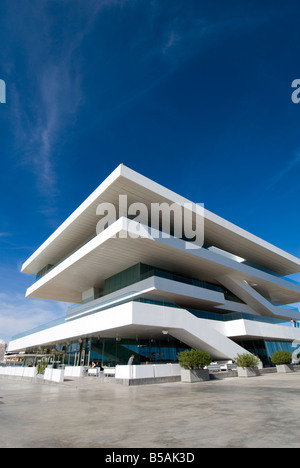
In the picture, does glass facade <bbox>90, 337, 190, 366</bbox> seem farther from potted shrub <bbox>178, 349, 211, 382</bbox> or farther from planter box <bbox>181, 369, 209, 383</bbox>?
potted shrub <bbox>178, 349, 211, 382</bbox>

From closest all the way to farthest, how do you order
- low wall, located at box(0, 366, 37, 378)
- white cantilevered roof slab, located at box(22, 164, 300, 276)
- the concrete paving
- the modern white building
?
the concrete paving, the modern white building, white cantilevered roof slab, located at box(22, 164, 300, 276), low wall, located at box(0, 366, 37, 378)

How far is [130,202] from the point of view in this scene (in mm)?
23453

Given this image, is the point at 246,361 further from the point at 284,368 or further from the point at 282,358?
the point at 284,368

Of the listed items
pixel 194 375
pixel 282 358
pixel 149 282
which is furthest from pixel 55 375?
pixel 282 358

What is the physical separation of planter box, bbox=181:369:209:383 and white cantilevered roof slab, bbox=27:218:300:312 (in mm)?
9114

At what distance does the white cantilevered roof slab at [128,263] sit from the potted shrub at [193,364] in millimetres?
8270

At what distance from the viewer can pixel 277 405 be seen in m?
7.36

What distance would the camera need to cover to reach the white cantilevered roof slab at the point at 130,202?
21.2m

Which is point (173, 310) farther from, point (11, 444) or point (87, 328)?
point (11, 444)

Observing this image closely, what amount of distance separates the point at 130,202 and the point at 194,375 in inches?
549

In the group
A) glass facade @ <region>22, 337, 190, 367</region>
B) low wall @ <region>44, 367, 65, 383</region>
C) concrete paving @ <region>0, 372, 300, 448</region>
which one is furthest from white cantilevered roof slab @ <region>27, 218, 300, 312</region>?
concrete paving @ <region>0, 372, 300, 448</region>

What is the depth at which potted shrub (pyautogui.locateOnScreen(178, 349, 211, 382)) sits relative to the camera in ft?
53.5
